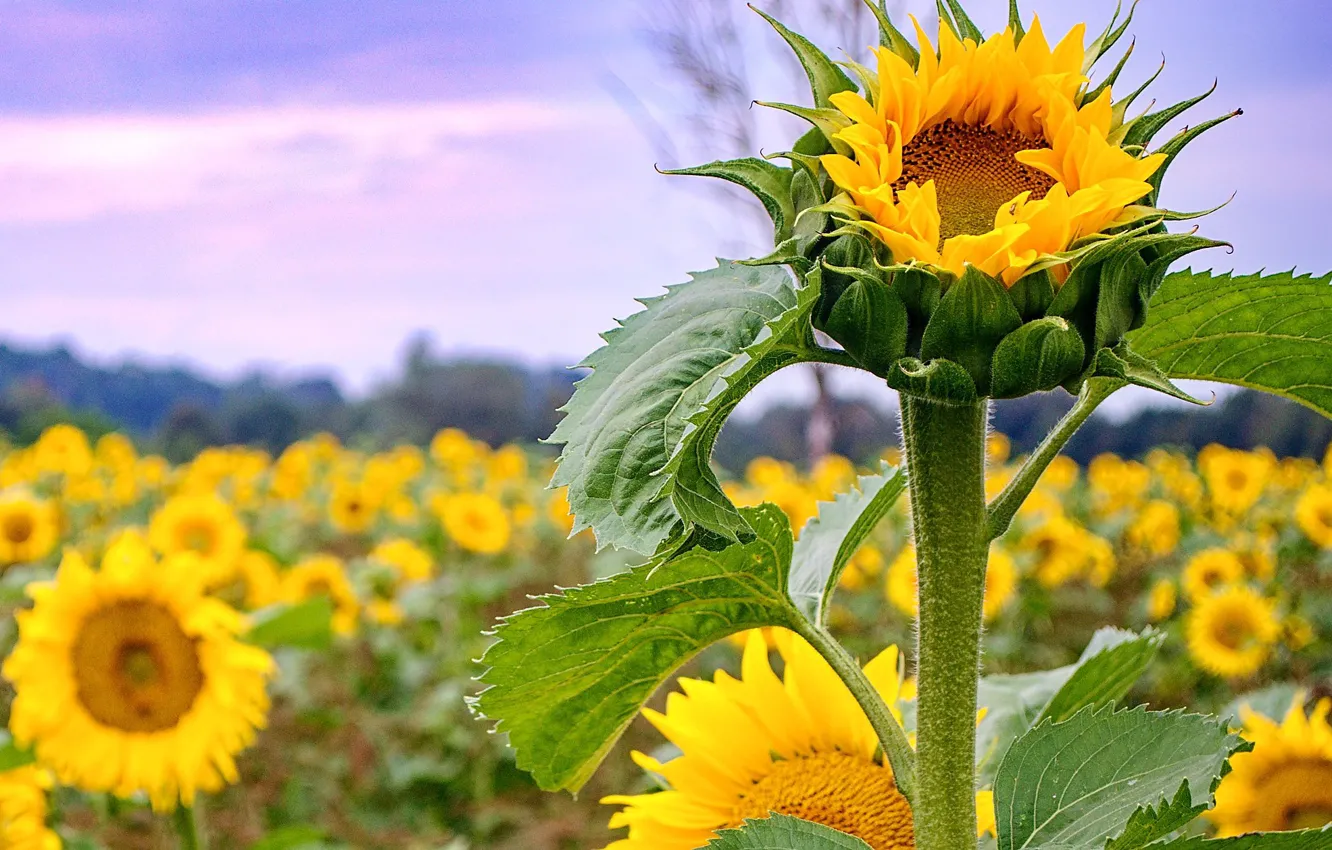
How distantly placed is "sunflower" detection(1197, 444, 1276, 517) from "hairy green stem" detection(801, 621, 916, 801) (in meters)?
4.86

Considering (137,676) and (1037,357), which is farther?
(137,676)

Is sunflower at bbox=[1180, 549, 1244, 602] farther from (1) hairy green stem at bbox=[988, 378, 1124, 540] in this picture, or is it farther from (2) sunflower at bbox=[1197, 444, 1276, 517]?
(1) hairy green stem at bbox=[988, 378, 1124, 540]

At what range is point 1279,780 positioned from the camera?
1.02m

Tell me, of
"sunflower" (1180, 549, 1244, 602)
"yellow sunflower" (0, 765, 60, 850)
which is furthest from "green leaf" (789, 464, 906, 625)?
"sunflower" (1180, 549, 1244, 602)

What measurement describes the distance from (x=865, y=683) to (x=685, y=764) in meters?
0.14

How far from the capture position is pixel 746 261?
1.34 feet

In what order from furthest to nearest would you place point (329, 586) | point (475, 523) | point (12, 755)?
point (475, 523) < point (329, 586) < point (12, 755)

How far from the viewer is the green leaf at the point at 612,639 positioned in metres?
0.47

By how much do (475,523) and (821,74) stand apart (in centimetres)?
427

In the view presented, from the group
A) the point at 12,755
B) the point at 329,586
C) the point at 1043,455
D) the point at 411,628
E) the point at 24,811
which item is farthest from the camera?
the point at 411,628

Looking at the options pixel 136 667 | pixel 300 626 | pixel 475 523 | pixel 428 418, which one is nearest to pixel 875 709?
pixel 300 626

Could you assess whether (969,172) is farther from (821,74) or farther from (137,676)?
(137,676)

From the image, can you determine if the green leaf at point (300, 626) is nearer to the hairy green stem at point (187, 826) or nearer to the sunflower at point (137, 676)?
the sunflower at point (137, 676)

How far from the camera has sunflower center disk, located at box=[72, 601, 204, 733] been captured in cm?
169
